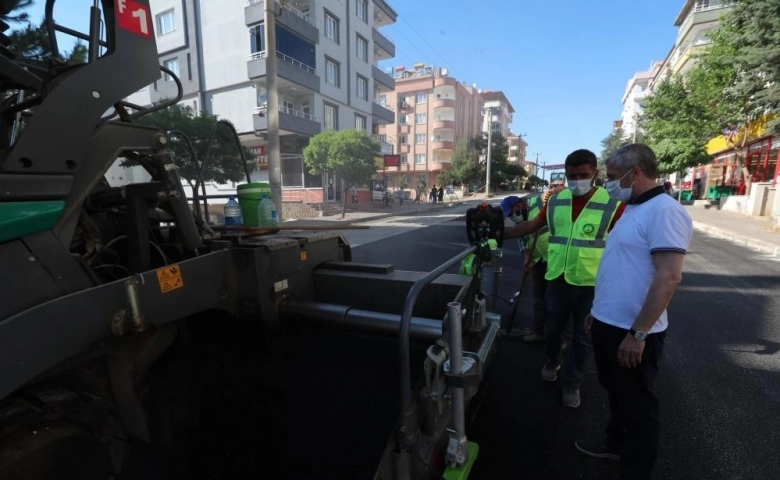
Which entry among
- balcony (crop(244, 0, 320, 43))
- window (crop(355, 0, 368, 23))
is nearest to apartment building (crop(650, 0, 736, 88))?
window (crop(355, 0, 368, 23))

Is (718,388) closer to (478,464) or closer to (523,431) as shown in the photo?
(523,431)

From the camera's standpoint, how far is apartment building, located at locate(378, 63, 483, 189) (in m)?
49.9

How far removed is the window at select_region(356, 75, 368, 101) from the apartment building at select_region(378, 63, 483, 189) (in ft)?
60.9

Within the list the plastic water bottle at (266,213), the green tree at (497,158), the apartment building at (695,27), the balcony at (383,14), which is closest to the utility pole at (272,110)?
the plastic water bottle at (266,213)

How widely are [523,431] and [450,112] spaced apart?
167 feet

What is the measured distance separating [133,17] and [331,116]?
26303 mm

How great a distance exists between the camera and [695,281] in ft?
22.1

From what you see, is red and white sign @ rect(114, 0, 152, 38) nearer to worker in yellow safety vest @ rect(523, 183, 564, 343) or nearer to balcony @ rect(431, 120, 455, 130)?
worker in yellow safety vest @ rect(523, 183, 564, 343)

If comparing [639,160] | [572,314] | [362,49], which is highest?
[362,49]

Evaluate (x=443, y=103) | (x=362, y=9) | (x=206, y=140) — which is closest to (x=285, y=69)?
(x=206, y=140)

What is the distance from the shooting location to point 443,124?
163ft

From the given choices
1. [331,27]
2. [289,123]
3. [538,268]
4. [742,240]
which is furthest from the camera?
[331,27]

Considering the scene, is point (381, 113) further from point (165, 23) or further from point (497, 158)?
point (497, 158)

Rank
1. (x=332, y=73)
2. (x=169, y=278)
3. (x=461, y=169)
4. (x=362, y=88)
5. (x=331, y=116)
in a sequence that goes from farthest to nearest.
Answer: (x=461, y=169) < (x=362, y=88) < (x=331, y=116) < (x=332, y=73) < (x=169, y=278)
